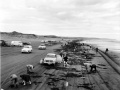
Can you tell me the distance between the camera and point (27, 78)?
18406 mm

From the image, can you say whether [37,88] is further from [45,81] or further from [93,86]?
[93,86]

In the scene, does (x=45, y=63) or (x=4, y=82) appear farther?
(x=45, y=63)

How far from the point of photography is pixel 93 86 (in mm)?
18922

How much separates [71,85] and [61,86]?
1222 millimetres

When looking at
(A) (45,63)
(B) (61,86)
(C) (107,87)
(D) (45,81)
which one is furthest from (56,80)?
(A) (45,63)

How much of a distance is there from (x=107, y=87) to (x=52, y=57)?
13619mm

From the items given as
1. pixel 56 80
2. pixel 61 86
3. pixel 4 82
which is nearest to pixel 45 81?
pixel 56 80

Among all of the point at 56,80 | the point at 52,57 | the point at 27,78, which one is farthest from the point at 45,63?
the point at 27,78

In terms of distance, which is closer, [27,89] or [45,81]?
[27,89]

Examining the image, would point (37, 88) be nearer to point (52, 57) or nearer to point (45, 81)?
point (45, 81)

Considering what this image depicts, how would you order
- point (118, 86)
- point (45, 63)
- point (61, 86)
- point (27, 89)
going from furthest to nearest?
1. point (45, 63)
2. point (118, 86)
3. point (61, 86)
4. point (27, 89)

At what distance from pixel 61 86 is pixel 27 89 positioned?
3.26 m

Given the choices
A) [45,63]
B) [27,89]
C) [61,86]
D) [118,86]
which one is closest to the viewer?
[27,89]

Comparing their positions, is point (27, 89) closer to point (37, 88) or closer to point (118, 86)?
point (37, 88)
